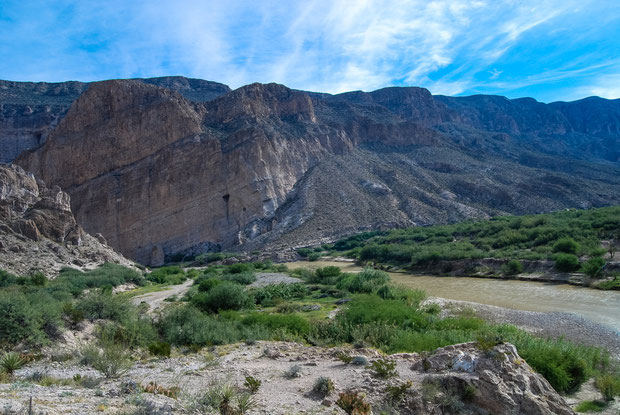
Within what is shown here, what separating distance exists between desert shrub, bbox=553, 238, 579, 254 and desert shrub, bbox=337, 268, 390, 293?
14459 millimetres

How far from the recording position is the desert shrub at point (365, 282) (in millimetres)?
21366

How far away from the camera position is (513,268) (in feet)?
90.8

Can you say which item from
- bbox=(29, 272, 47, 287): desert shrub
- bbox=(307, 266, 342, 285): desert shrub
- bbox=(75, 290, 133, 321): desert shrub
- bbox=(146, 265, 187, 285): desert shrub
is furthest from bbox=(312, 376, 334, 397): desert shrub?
bbox=(146, 265, 187, 285): desert shrub

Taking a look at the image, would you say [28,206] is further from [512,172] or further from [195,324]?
[512,172]

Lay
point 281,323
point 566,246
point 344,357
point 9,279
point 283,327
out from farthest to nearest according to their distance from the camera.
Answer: point 566,246, point 9,279, point 281,323, point 283,327, point 344,357

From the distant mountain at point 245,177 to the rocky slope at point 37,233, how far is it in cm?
2441

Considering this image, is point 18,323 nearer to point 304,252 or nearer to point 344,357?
point 344,357

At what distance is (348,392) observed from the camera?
20.4 ft

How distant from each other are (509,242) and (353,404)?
34156 millimetres

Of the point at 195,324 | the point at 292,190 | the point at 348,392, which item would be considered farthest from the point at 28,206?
the point at 292,190

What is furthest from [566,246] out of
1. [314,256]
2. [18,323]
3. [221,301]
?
[18,323]

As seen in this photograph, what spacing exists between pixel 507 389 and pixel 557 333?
365 inches

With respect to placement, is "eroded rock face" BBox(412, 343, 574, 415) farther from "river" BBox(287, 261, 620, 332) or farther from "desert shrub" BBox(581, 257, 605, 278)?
"desert shrub" BBox(581, 257, 605, 278)

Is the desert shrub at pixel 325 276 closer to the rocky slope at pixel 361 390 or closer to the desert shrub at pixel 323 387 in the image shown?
the rocky slope at pixel 361 390
